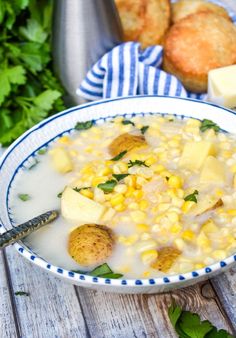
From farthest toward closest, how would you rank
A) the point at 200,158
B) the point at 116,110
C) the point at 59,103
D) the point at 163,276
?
the point at 59,103 < the point at 116,110 < the point at 200,158 < the point at 163,276

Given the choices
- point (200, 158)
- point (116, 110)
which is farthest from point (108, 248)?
point (116, 110)

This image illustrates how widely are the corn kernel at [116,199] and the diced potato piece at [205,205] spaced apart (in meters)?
0.19

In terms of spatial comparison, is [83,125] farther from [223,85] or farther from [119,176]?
[223,85]

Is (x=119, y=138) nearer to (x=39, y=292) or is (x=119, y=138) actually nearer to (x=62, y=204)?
(x=62, y=204)

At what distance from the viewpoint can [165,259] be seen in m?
1.59

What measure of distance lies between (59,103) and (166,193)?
0.92 m

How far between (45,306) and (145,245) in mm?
336

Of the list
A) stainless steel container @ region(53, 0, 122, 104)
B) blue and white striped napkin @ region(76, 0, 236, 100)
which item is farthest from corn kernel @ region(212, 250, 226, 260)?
stainless steel container @ region(53, 0, 122, 104)

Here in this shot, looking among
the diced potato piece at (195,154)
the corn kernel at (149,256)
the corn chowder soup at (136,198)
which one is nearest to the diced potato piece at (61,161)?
the corn chowder soup at (136,198)

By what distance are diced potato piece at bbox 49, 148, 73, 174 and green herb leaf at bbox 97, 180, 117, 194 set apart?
18cm

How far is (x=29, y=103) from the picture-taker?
8.48 feet

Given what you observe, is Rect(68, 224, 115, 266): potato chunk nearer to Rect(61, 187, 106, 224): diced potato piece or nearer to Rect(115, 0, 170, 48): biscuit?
Rect(61, 187, 106, 224): diced potato piece

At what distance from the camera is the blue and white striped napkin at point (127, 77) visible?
2461 millimetres

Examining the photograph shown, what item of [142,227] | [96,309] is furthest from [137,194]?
[96,309]
